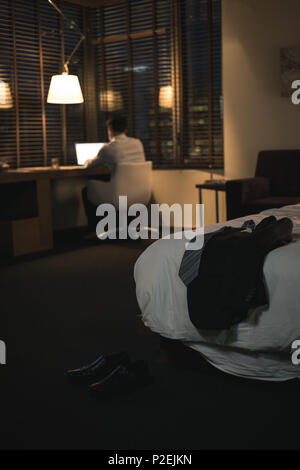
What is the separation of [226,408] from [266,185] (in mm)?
3713

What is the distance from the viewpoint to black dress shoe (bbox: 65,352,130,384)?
2.46 meters

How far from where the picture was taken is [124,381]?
2387 mm

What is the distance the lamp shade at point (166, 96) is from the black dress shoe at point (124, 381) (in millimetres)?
4689

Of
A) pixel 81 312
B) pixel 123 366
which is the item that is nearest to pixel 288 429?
pixel 123 366

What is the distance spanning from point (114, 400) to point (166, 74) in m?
5.08

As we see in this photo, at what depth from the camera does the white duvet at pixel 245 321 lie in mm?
2270

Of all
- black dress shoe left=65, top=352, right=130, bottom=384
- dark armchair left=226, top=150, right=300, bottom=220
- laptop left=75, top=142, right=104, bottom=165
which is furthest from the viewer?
laptop left=75, top=142, right=104, bottom=165

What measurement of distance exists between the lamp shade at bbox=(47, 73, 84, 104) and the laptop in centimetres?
62

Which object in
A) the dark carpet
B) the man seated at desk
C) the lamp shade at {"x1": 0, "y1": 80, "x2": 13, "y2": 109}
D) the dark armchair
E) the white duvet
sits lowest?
the dark carpet

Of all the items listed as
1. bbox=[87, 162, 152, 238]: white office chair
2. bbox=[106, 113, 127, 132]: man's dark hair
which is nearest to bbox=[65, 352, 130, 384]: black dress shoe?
bbox=[87, 162, 152, 238]: white office chair

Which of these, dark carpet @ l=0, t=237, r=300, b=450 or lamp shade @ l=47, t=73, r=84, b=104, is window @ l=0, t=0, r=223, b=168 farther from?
dark carpet @ l=0, t=237, r=300, b=450

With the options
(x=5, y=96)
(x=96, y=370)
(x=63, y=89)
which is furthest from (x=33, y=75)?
(x=96, y=370)

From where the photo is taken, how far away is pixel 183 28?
6465 millimetres

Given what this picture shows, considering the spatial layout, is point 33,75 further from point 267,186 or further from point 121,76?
point 267,186
